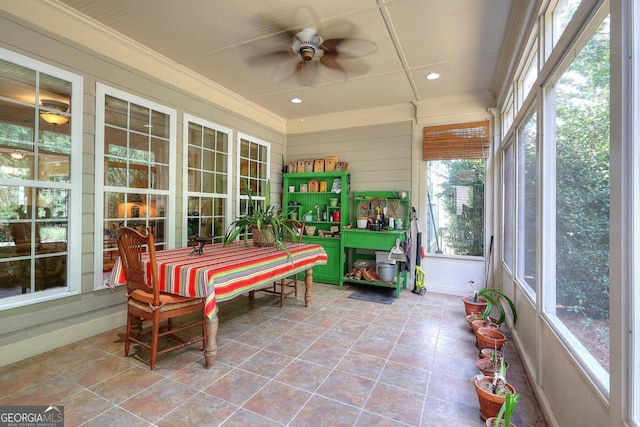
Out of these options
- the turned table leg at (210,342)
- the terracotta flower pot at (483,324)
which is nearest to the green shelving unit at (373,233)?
the terracotta flower pot at (483,324)

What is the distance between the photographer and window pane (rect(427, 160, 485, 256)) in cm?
449

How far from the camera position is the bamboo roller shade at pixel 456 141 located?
4.36m

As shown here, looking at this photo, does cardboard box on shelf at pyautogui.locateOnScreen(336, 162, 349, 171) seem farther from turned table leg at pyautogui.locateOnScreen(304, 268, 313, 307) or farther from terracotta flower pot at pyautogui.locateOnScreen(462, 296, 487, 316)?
terracotta flower pot at pyautogui.locateOnScreen(462, 296, 487, 316)

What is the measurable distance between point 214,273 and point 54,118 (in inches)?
83.2

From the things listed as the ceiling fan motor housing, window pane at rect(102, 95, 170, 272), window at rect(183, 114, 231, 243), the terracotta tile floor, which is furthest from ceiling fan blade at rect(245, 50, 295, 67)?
the terracotta tile floor

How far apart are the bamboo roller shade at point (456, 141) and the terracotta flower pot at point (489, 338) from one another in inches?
106

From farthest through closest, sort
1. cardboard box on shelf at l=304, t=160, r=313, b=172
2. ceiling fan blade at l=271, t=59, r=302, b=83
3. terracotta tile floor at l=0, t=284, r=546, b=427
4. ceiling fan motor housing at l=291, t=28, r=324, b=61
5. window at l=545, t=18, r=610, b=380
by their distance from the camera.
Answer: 1. cardboard box on shelf at l=304, t=160, r=313, b=172
2. ceiling fan blade at l=271, t=59, r=302, b=83
3. ceiling fan motor housing at l=291, t=28, r=324, b=61
4. terracotta tile floor at l=0, t=284, r=546, b=427
5. window at l=545, t=18, r=610, b=380

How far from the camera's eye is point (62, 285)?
2.70 metres

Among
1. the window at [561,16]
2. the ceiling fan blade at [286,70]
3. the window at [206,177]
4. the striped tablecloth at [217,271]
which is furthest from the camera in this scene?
the window at [206,177]

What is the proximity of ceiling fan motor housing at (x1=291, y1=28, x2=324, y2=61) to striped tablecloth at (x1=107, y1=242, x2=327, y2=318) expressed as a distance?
2.13m

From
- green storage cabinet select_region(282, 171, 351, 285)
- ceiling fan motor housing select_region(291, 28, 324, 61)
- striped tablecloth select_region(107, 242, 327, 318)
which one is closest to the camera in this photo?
striped tablecloth select_region(107, 242, 327, 318)

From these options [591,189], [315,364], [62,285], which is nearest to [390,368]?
[315,364]

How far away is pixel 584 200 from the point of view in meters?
1.52

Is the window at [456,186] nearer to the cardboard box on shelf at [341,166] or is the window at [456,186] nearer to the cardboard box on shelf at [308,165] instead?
the cardboard box on shelf at [341,166]
